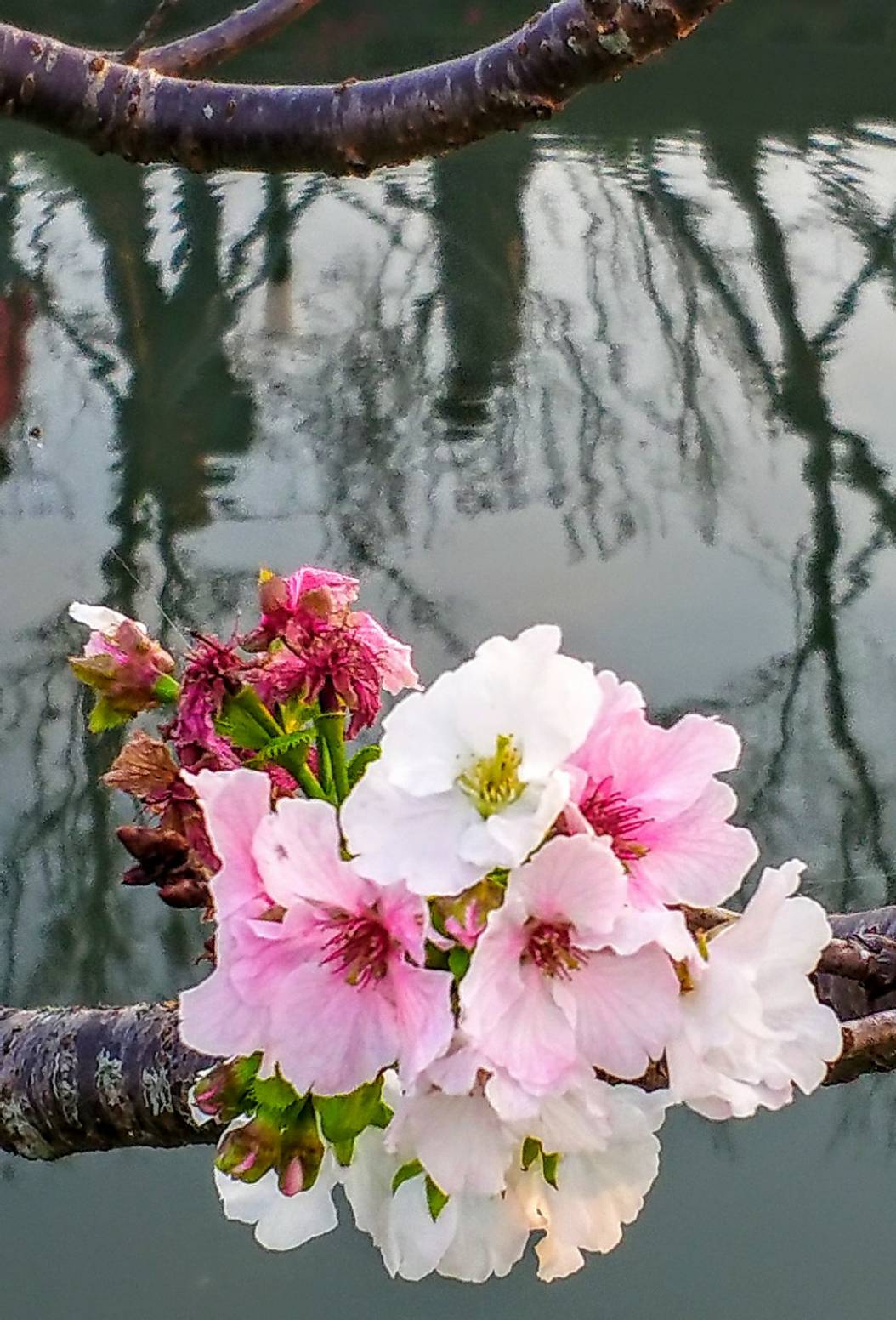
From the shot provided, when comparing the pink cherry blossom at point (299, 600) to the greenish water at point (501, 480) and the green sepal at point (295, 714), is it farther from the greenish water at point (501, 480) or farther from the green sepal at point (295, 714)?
the greenish water at point (501, 480)

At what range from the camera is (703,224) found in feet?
8.27

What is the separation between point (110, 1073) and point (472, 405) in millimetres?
1775

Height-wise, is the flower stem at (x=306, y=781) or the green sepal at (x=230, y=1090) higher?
the flower stem at (x=306, y=781)

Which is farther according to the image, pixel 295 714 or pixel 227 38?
pixel 227 38

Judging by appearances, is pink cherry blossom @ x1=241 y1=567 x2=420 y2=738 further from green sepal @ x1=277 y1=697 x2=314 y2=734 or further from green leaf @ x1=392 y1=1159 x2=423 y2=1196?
green leaf @ x1=392 y1=1159 x2=423 y2=1196

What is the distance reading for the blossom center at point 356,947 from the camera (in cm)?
26

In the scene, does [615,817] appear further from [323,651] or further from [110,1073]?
[110,1073]

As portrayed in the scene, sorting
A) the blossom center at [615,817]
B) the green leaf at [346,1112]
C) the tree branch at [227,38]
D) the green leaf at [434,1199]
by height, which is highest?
the tree branch at [227,38]

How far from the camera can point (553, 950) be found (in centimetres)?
25

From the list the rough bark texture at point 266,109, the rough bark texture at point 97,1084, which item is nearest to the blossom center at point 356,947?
the rough bark texture at point 97,1084

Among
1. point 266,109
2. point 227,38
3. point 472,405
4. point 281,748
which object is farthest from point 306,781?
point 472,405

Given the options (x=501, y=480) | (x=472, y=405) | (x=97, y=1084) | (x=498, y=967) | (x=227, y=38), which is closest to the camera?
(x=498, y=967)

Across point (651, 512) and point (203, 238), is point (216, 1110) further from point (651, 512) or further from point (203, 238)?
point (203, 238)

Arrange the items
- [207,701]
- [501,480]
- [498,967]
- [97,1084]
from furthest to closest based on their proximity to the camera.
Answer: [501,480], [97,1084], [207,701], [498,967]
